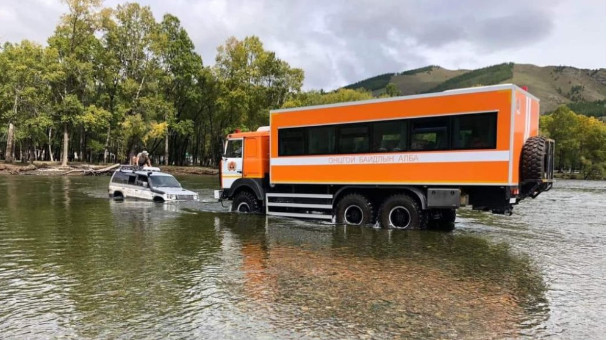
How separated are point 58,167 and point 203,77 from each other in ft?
85.1

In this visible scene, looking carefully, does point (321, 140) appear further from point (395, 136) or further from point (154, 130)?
point (154, 130)

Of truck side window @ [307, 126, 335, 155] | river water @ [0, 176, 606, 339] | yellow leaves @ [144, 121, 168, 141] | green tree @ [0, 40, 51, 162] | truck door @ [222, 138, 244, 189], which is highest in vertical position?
green tree @ [0, 40, 51, 162]

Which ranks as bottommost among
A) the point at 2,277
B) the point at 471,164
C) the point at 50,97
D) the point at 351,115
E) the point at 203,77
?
the point at 2,277

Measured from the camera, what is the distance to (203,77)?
70375 millimetres

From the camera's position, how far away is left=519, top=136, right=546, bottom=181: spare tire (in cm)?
1155

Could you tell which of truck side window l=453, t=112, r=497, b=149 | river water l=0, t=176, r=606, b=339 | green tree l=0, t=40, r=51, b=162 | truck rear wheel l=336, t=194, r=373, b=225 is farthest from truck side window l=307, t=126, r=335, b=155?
green tree l=0, t=40, r=51, b=162

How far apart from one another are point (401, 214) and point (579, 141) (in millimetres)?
93022

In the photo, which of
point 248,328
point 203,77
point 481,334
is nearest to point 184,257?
point 248,328

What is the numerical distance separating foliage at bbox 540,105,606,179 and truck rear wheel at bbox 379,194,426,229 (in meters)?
86.5

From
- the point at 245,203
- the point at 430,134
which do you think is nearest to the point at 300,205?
the point at 245,203

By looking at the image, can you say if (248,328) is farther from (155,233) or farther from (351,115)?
(351,115)

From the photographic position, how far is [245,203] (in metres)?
17.2

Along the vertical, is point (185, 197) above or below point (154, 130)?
below

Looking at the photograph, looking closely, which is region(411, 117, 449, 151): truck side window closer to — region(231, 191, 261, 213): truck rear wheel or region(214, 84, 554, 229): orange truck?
region(214, 84, 554, 229): orange truck
